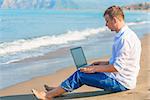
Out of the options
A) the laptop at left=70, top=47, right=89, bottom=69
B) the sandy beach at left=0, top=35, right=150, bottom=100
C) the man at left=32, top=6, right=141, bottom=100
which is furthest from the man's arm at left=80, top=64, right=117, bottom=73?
the laptop at left=70, top=47, right=89, bottom=69

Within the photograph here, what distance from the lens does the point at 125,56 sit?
5.10 metres

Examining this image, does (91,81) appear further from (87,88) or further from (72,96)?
(87,88)

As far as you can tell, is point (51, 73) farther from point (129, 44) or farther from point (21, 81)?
point (129, 44)

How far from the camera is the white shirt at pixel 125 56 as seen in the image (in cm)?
506

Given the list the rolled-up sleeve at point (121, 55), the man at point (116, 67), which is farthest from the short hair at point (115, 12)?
the rolled-up sleeve at point (121, 55)

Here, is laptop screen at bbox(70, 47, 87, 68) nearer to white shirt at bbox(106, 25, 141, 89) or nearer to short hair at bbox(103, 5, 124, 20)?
white shirt at bbox(106, 25, 141, 89)

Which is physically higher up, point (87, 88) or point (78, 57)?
point (78, 57)

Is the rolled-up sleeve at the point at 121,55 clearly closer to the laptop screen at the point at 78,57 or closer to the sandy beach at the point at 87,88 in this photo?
the sandy beach at the point at 87,88

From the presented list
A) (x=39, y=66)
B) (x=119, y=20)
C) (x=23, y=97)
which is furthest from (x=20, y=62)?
(x=119, y=20)

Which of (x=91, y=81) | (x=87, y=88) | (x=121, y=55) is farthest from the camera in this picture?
(x=87, y=88)

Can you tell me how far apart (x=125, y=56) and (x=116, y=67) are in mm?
171

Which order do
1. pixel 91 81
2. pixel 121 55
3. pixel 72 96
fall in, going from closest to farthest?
pixel 121 55 < pixel 91 81 < pixel 72 96

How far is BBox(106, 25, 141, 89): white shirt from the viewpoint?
506 cm

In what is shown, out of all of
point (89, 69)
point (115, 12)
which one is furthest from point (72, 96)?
point (115, 12)
